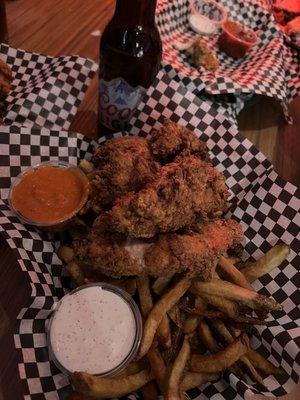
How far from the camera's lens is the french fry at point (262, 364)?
4.38 ft

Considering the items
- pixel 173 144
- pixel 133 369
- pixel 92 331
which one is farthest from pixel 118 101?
pixel 133 369

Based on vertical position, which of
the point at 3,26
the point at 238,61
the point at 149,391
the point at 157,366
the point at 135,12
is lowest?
the point at 149,391

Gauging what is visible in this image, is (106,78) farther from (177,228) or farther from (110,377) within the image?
(110,377)

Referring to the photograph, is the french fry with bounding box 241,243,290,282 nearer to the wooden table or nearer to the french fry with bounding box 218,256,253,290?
the french fry with bounding box 218,256,253,290

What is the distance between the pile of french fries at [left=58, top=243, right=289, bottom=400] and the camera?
1.22m

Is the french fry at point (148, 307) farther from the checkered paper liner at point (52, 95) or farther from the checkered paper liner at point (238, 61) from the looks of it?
the checkered paper liner at point (238, 61)

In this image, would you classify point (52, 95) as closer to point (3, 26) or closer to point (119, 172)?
point (119, 172)

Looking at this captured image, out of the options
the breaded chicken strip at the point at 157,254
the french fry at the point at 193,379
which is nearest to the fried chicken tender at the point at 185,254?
the breaded chicken strip at the point at 157,254

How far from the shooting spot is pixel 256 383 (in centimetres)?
132

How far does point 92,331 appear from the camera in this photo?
1303 mm

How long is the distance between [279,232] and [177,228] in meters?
0.60

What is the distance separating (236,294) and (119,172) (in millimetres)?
617

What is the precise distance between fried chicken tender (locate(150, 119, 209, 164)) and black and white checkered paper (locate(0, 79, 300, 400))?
32 cm

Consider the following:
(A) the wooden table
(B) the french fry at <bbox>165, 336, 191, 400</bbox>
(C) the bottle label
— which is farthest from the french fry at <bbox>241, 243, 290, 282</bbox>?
(C) the bottle label
